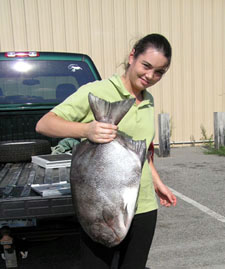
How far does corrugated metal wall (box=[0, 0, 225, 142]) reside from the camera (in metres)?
9.84

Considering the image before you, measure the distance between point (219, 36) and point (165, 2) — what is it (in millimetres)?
2100

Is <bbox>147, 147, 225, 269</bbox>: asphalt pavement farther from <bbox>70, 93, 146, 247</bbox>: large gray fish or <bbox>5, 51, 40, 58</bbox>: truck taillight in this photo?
<bbox>5, 51, 40, 58</bbox>: truck taillight

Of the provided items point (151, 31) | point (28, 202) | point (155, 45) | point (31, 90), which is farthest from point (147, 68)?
point (151, 31)

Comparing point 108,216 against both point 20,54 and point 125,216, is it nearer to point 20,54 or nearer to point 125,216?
point 125,216

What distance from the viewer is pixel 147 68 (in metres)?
1.79

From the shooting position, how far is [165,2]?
10.6 meters

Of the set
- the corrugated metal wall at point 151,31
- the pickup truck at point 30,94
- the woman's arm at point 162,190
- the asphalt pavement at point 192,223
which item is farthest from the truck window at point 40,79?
the corrugated metal wall at point 151,31

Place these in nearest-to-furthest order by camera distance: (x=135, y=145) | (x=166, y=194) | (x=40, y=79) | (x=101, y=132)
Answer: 1. (x=101, y=132)
2. (x=135, y=145)
3. (x=166, y=194)
4. (x=40, y=79)

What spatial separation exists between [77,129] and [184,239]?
2.88 m

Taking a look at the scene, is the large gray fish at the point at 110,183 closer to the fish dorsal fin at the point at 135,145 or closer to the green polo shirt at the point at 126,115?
the fish dorsal fin at the point at 135,145

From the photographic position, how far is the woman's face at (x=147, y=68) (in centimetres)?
177

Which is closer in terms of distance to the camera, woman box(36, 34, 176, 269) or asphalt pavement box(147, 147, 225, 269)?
woman box(36, 34, 176, 269)

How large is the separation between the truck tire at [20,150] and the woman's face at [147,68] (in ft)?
8.10

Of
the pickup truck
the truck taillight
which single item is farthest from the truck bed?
the truck taillight
